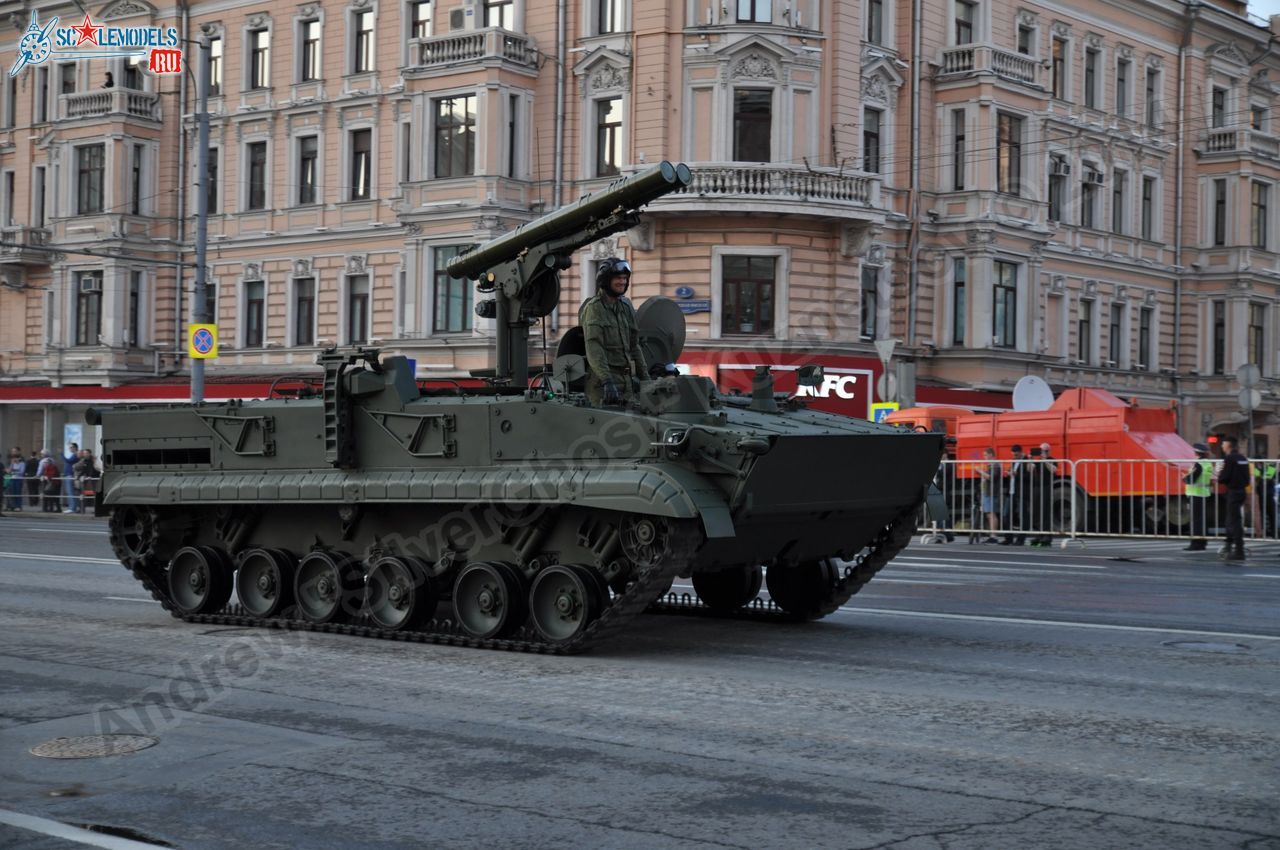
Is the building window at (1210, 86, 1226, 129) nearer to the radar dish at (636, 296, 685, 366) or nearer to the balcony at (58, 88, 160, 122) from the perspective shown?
the balcony at (58, 88, 160, 122)

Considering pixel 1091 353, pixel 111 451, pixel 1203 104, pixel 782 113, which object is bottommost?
pixel 111 451

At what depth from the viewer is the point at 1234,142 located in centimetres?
4709

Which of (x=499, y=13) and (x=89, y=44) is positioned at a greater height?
(x=89, y=44)

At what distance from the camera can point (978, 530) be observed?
84.0 feet

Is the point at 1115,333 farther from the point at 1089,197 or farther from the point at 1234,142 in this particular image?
the point at 1234,142

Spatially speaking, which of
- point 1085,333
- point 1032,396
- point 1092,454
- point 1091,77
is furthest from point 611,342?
point 1091,77

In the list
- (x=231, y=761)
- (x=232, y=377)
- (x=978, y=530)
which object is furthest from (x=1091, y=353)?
(x=231, y=761)

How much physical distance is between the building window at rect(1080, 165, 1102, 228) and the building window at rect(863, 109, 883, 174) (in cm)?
815

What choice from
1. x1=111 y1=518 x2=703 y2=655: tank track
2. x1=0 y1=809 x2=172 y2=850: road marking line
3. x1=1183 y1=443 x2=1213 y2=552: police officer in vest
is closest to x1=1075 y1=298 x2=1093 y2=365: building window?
x1=1183 y1=443 x2=1213 y2=552: police officer in vest

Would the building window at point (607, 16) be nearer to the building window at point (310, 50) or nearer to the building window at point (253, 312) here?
A: the building window at point (310, 50)

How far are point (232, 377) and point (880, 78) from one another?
59.0 feet

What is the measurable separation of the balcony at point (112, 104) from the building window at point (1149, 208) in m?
27.4

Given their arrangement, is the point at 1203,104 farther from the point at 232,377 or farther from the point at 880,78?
the point at 232,377

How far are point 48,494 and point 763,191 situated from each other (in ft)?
61.5
